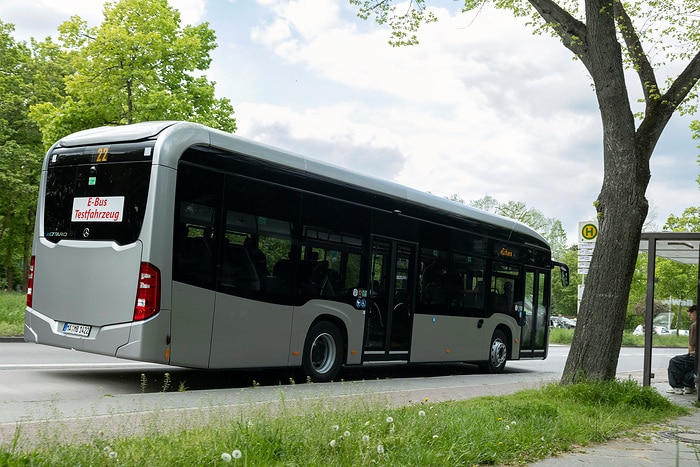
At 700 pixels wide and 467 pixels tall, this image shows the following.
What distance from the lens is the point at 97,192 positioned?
10.4m

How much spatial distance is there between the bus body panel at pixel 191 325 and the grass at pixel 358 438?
2.68 metres

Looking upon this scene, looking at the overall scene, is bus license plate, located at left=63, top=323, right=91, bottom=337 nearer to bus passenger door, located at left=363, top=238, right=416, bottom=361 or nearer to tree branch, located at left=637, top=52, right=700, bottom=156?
bus passenger door, located at left=363, top=238, right=416, bottom=361

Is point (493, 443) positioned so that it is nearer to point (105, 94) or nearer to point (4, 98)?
point (105, 94)

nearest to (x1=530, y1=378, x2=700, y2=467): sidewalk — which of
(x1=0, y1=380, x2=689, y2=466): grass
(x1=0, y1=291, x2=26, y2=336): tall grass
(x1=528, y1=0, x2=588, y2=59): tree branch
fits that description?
(x1=0, y1=380, x2=689, y2=466): grass

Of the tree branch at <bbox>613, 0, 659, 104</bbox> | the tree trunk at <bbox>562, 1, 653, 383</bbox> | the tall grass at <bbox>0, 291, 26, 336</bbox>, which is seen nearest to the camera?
the tree trunk at <bbox>562, 1, 653, 383</bbox>

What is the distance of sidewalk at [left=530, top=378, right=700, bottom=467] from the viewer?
6996 millimetres

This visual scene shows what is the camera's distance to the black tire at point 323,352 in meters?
12.3

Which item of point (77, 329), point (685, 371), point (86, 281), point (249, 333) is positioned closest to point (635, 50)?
point (685, 371)

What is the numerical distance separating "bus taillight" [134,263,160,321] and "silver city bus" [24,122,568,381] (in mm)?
15

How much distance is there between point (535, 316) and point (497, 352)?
1.87m

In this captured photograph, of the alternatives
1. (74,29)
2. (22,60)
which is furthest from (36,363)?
(22,60)

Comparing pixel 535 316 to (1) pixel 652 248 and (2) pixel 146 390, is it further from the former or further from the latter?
(2) pixel 146 390

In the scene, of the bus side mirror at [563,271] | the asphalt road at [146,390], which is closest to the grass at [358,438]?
the asphalt road at [146,390]

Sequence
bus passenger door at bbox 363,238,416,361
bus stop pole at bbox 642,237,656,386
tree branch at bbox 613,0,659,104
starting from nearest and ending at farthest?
tree branch at bbox 613,0,659,104, bus passenger door at bbox 363,238,416,361, bus stop pole at bbox 642,237,656,386
